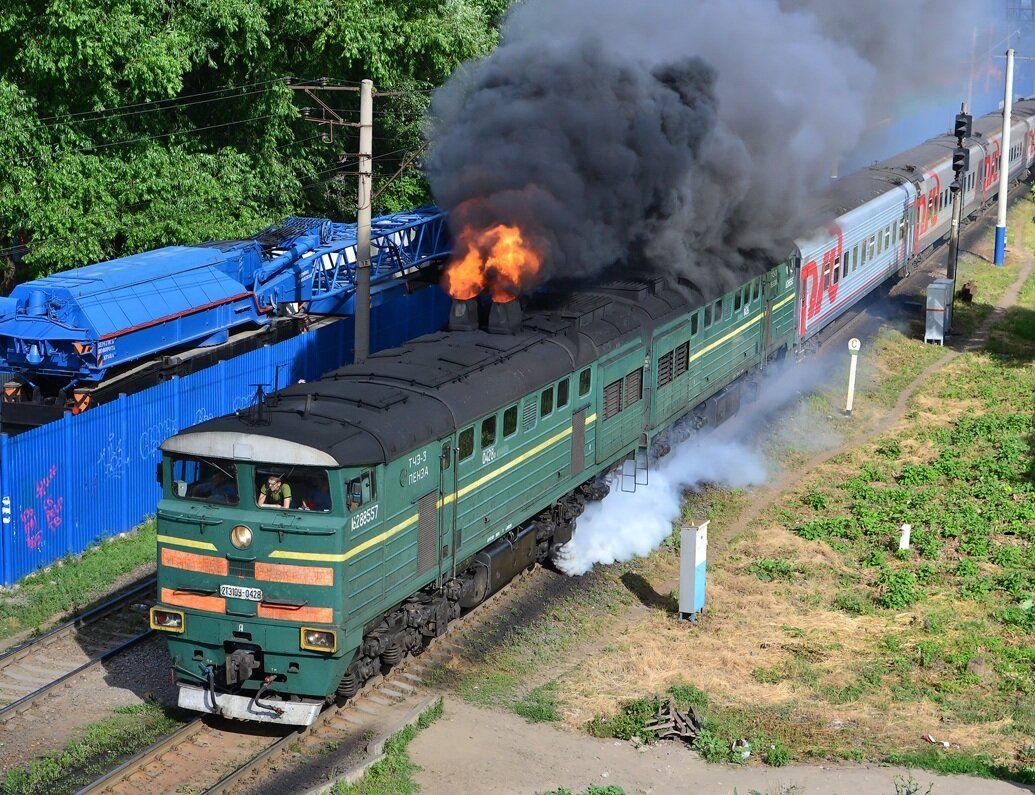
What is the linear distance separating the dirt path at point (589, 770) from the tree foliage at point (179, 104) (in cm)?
1249

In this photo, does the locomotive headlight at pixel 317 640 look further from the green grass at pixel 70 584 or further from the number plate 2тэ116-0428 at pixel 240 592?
the green grass at pixel 70 584

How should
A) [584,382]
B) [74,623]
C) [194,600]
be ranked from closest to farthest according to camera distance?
[194,600], [74,623], [584,382]

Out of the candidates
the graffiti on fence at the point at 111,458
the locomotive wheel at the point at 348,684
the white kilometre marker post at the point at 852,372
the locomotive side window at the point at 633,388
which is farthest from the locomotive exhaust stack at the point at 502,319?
the white kilometre marker post at the point at 852,372

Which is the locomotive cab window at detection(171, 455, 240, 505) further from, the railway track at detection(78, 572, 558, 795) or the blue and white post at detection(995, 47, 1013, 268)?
the blue and white post at detection(995, 47, 1013, 268)

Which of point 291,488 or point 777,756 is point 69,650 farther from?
point 777,756

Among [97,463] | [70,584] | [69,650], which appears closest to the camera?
[69,650]

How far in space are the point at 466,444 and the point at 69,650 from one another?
548 cm

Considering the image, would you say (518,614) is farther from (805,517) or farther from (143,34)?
(143,34)

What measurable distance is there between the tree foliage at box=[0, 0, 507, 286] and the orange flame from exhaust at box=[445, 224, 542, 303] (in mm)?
5726

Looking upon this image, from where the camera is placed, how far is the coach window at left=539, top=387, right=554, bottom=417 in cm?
1644

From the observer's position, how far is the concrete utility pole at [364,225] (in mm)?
20984

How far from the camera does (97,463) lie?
19406 mm

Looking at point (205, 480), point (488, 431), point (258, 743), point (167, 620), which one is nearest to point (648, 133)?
point (488, 431)

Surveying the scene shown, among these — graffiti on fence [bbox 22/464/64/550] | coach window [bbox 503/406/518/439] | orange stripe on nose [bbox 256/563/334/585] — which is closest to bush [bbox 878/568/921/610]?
coach window [bbox 503/406/518/439]
